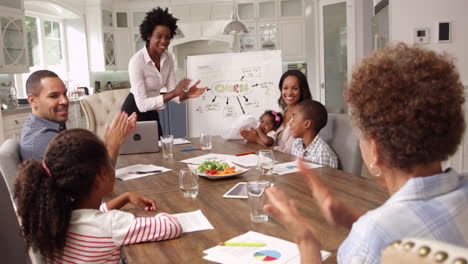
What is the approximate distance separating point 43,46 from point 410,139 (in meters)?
6.99

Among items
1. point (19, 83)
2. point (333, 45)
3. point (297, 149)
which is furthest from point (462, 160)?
point (19, 83)

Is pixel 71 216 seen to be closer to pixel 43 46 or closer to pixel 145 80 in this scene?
pixel 145 80

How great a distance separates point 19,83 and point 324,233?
20.0ft

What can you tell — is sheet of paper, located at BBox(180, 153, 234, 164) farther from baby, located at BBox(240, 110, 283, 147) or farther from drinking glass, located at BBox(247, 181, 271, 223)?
drinking glass, located at BBox(247, 181, 271, 223)

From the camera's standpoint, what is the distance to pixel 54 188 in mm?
1137

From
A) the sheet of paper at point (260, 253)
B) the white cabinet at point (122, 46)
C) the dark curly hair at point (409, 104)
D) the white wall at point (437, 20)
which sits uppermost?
the white cabinet at point (122, 46)

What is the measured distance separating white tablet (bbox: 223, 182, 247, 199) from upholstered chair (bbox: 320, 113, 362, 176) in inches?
28.5

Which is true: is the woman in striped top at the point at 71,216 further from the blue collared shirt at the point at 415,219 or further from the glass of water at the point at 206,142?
the glass of water at the point at 206,142

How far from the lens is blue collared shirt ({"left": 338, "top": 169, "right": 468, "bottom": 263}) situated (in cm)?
70

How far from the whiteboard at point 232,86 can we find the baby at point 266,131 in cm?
125

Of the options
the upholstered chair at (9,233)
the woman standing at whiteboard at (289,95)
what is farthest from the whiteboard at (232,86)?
the upholstered chair at (9,233)

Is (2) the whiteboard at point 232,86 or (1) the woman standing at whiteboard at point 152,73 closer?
(1) the woman standing at whiteboard at point 152,73

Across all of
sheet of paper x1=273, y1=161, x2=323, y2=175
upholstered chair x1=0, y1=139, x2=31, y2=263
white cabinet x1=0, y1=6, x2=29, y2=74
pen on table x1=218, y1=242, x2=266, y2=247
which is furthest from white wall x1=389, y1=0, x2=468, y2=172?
white cabinet x1=0, y1=6, x2=29, y2=74

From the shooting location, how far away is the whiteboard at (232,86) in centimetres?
422
